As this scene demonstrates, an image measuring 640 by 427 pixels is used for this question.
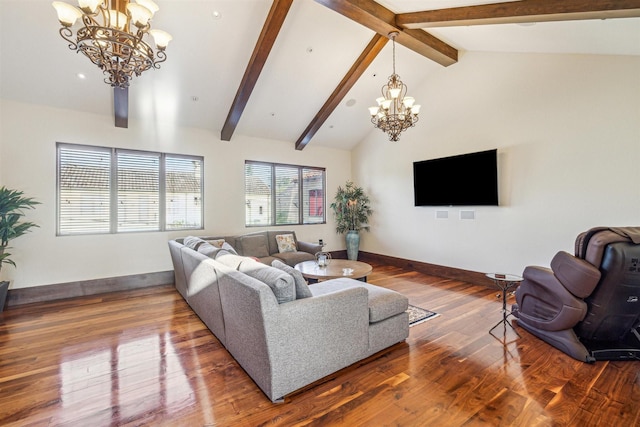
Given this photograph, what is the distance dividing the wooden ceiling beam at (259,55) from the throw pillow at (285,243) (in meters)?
2.46

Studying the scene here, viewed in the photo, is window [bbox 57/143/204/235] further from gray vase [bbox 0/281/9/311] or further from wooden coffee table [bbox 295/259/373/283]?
wooden coffee table [bbox 295/259/373/283]

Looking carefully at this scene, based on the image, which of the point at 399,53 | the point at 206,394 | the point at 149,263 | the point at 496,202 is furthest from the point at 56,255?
the point at 496,202

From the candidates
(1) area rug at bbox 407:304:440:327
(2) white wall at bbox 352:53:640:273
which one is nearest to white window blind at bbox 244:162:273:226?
(2) white wall at bbox 352:53:640:273

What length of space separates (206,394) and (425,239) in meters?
5.04

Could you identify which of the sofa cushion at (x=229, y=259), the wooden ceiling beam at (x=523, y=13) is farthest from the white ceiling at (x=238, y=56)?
the sofa cushion at (x=229, y=259)

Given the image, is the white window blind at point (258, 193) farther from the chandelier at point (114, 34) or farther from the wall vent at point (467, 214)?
the wall vent at point (467, 214)

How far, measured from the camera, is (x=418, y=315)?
3678 millimetres

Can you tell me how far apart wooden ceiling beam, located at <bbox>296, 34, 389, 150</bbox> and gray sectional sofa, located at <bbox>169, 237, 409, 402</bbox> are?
389 centimetres

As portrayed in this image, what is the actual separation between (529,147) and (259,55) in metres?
4.39

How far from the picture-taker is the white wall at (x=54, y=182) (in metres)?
4.29

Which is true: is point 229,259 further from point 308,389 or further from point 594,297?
point 594,297

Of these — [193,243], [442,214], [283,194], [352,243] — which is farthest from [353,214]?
[193,243]

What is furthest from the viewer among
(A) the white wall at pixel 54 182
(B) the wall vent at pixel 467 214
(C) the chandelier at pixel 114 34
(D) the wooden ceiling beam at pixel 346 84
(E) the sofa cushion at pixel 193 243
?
(B) the wall vent at pixel 467 214

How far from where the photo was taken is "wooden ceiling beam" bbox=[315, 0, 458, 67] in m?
3.50
